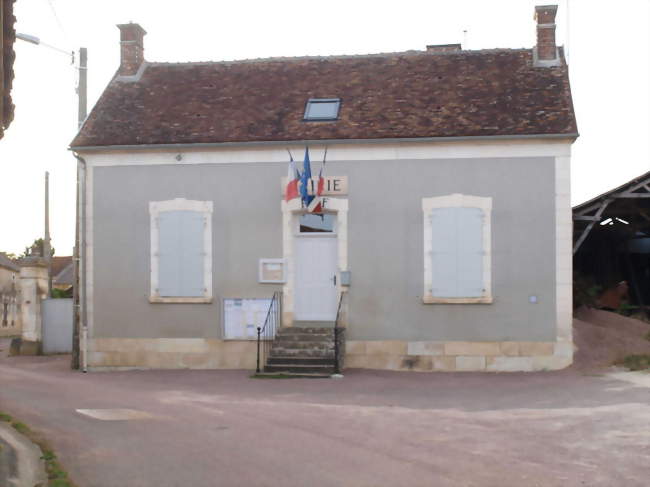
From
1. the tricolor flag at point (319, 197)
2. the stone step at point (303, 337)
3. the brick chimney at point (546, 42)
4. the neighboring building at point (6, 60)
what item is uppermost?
the brick chimney at point (546, 42)

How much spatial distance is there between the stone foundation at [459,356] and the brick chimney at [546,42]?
18.3 feet

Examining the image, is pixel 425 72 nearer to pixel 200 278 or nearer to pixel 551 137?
pixel 551 137

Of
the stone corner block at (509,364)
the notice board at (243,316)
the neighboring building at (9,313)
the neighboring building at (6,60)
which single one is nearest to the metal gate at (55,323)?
the notice board at (243,316)

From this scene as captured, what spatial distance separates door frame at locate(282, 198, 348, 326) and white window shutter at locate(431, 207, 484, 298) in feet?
5.28

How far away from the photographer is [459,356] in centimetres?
1422

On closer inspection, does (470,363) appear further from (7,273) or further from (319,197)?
(7,273)

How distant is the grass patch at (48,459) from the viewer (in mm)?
6121

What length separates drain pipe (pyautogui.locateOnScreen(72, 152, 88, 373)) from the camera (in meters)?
15.3

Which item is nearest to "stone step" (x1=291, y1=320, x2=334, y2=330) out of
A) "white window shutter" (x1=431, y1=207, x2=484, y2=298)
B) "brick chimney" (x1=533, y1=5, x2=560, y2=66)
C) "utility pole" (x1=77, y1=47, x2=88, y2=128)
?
"white window shutter" (x1=431, y1=207, x2=484, y2=298)

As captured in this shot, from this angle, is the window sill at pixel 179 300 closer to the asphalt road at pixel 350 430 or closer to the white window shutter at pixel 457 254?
the asphalt road at pixel 350 430

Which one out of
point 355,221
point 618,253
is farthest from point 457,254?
point 618,253

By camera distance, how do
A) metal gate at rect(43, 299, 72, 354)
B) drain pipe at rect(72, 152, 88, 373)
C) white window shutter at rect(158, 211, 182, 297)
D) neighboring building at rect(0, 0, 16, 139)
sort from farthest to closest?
metal gate at rect(43, 299, 72, 354), drain pipe at rect(72, 152, 88, 373), white window shutter at rect(158, 211, 182, 297), neighboring building at rect(0, 0, 16, 139)

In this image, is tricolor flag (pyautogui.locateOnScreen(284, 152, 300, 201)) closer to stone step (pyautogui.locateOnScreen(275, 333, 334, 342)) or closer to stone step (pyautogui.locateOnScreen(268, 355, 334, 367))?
stone step (pyautogui.locateOnScreen(275, 333, 334, 342))

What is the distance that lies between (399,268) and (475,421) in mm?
5600
